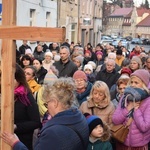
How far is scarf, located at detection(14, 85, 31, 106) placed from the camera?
4.20 meters

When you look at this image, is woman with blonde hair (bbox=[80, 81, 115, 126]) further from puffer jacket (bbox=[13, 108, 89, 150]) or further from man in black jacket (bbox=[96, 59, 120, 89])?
man in black jacket (bbox=[96, 59, 120, 89])

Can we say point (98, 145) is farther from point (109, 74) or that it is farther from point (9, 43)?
point (109, 74)

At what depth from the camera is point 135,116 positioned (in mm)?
4578

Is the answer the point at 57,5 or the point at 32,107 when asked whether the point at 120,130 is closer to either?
the point at 32,107

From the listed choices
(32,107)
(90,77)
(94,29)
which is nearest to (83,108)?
(32,107)

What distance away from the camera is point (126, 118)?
469 centimetres

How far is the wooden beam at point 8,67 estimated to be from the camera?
10.9 feet

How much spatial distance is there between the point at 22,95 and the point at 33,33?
118 centimetres

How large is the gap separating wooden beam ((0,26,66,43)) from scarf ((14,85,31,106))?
0.99m

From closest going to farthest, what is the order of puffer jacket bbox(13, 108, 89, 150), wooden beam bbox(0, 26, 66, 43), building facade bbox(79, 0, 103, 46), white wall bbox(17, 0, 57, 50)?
puffer jacket bbox(13, 108, 89, 150) → wooden beam bbox(0, 26, 66, 43) → white wall bbox(17, 0, 57, 50) → building facade bbox(79, 0, 103, 46)

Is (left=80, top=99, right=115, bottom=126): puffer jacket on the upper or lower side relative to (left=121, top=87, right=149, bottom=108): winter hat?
lower

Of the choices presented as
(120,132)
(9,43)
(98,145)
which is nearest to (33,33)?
(9,43)

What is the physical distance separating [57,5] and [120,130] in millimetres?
17824

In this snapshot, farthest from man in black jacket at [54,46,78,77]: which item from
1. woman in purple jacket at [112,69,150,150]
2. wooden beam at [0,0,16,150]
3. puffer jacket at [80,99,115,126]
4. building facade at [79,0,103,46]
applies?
building facade at [79,0,103,46]
